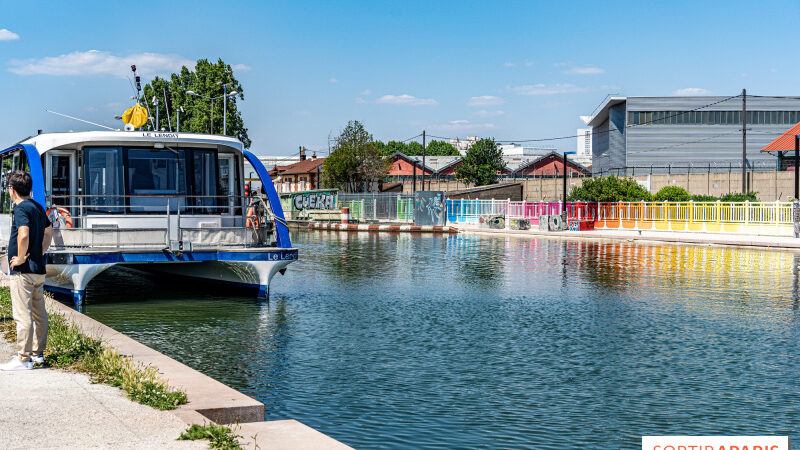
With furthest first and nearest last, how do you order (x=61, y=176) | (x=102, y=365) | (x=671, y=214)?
(x=671, y=214), (x=61, y=176), (x=102, y=365)

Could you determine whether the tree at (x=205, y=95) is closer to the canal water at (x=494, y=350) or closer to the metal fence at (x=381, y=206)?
the metal fence at (x=381, y=206)

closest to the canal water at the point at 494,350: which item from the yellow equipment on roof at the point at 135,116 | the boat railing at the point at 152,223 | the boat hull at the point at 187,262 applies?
the boat hull at the point at 187,262

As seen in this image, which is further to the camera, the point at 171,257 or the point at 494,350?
Result: the point at 171,257

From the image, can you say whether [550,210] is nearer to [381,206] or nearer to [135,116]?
[381,206]

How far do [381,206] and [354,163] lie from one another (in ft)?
65.1

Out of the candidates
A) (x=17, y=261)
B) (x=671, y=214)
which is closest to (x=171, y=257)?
(x=17, y=261)

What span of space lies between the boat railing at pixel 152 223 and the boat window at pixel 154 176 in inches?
1.0

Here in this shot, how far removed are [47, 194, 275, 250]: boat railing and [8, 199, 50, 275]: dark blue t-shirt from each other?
5.64 meters

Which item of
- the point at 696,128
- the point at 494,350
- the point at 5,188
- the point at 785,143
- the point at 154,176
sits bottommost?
the point at 494,350

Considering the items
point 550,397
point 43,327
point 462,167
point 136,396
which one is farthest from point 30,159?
point 462,167

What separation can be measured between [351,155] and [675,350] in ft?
244

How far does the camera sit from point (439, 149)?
579 feet

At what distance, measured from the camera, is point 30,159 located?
45.6ft

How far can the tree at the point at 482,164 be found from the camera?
326ft
